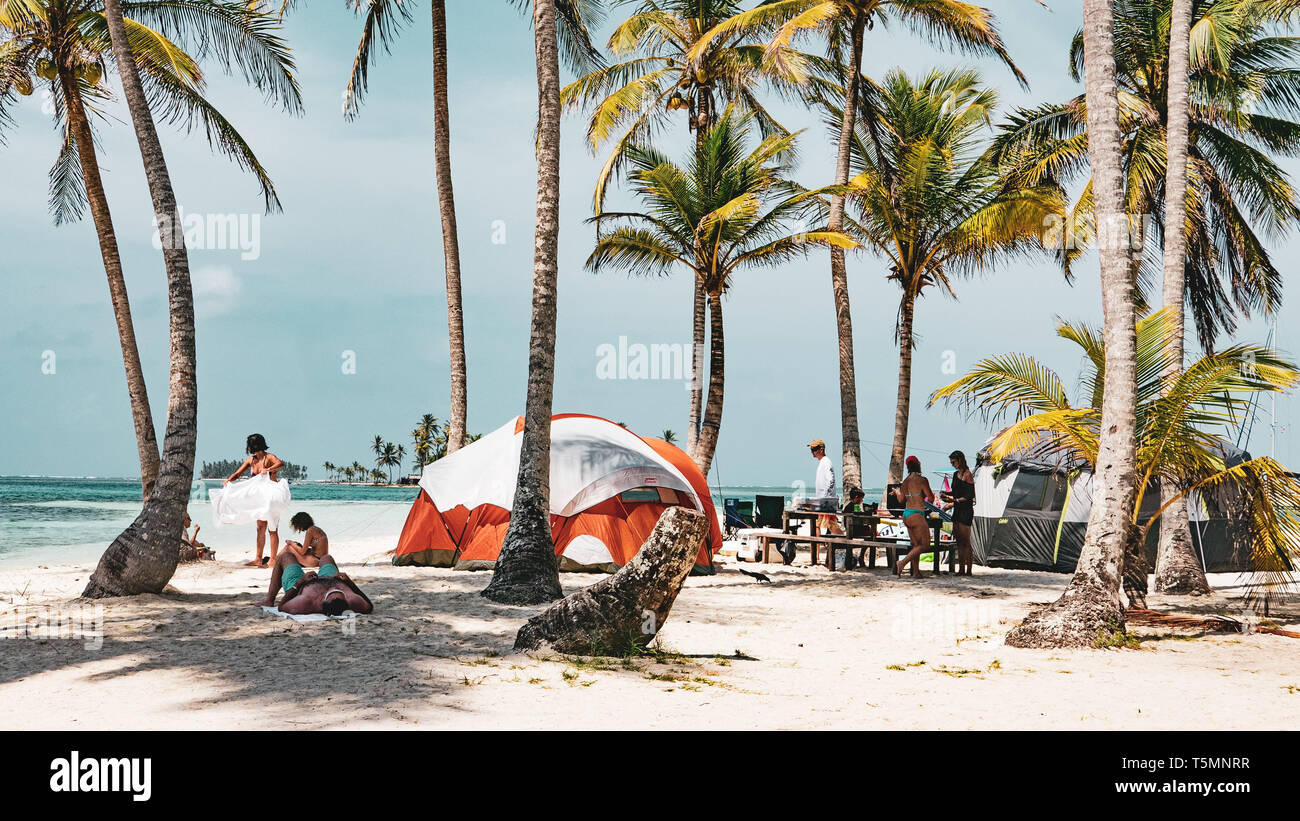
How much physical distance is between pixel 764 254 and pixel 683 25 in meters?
5.58

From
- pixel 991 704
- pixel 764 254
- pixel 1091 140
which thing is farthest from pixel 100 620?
pixel 764 254

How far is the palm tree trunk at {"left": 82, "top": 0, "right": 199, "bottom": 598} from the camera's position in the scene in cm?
913

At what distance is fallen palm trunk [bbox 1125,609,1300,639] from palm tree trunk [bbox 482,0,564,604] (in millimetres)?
5685

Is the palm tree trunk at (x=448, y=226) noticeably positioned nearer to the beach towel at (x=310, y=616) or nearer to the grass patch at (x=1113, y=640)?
the beach towel at (x=310, y=616)

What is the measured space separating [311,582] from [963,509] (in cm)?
940

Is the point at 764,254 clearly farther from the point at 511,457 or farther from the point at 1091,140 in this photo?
the point at 1091,140

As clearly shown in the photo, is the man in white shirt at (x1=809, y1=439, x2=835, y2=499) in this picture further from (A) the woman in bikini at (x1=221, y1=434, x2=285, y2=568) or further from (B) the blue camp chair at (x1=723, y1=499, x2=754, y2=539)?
(A) the woman in bikini at (x1=221, y1=434, x2=285, y2=568)

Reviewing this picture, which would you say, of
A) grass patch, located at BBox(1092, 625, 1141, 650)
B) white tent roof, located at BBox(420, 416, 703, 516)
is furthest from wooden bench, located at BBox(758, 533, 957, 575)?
grass patch, located at BBox(1092, 625, 1141, 650)

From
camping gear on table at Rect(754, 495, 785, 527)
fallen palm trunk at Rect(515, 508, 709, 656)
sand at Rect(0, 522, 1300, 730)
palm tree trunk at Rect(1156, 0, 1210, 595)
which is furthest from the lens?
camping gear on table at Rect(754, 495, 785, 527)

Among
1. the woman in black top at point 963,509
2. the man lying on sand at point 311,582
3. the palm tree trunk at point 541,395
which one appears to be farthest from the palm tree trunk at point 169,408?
the woman in black top at point 963,509

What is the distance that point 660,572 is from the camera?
281 inches

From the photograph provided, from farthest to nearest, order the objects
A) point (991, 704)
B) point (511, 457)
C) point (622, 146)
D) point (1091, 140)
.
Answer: point (622, 146)
point (511, 457)
point (1091, 140)
point (991, 704)

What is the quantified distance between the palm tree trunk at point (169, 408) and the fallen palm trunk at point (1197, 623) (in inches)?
364

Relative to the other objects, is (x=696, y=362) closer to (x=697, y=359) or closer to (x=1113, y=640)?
(x=697, y=359)
